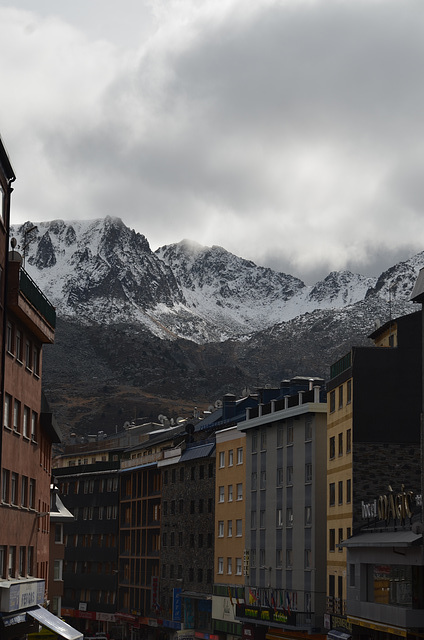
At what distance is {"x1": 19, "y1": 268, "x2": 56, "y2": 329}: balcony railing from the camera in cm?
5356

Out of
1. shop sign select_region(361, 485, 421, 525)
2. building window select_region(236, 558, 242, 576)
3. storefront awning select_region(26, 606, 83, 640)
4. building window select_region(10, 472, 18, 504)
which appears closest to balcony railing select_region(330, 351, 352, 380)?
shop sign select_region(361, 485, 421, 525)

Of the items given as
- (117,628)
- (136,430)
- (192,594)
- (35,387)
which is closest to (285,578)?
(192,594)

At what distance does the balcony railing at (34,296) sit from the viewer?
53.6m

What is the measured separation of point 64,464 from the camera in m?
180

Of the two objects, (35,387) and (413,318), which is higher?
(413,318)

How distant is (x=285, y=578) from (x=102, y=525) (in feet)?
203

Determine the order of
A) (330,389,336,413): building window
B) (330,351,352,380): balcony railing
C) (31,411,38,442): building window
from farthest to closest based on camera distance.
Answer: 1. (330,389,336,413): building window
2. (330,351,352,380): balcony railing
3. (31,411,38,442): building window

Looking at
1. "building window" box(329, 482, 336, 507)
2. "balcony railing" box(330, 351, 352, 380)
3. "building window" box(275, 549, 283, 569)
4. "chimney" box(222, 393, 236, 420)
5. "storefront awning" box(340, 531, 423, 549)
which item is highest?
"chimney" box(222, 393, 236, 420)

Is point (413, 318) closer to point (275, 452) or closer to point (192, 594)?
point (275, 452)

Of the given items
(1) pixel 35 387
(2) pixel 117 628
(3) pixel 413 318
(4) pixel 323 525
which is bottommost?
(2) pixel 117 628

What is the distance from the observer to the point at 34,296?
57062 millimetres

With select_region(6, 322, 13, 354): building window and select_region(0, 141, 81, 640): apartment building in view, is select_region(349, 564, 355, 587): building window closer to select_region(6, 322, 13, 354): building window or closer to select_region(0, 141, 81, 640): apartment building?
A: select_region(0, 141, 81, 640): apartment building

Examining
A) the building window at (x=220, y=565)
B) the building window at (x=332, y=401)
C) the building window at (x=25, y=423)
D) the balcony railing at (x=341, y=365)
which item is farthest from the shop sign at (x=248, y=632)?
the building window at (x=25, y=423)

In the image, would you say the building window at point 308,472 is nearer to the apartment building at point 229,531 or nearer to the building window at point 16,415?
the apartment building at point 229,531
